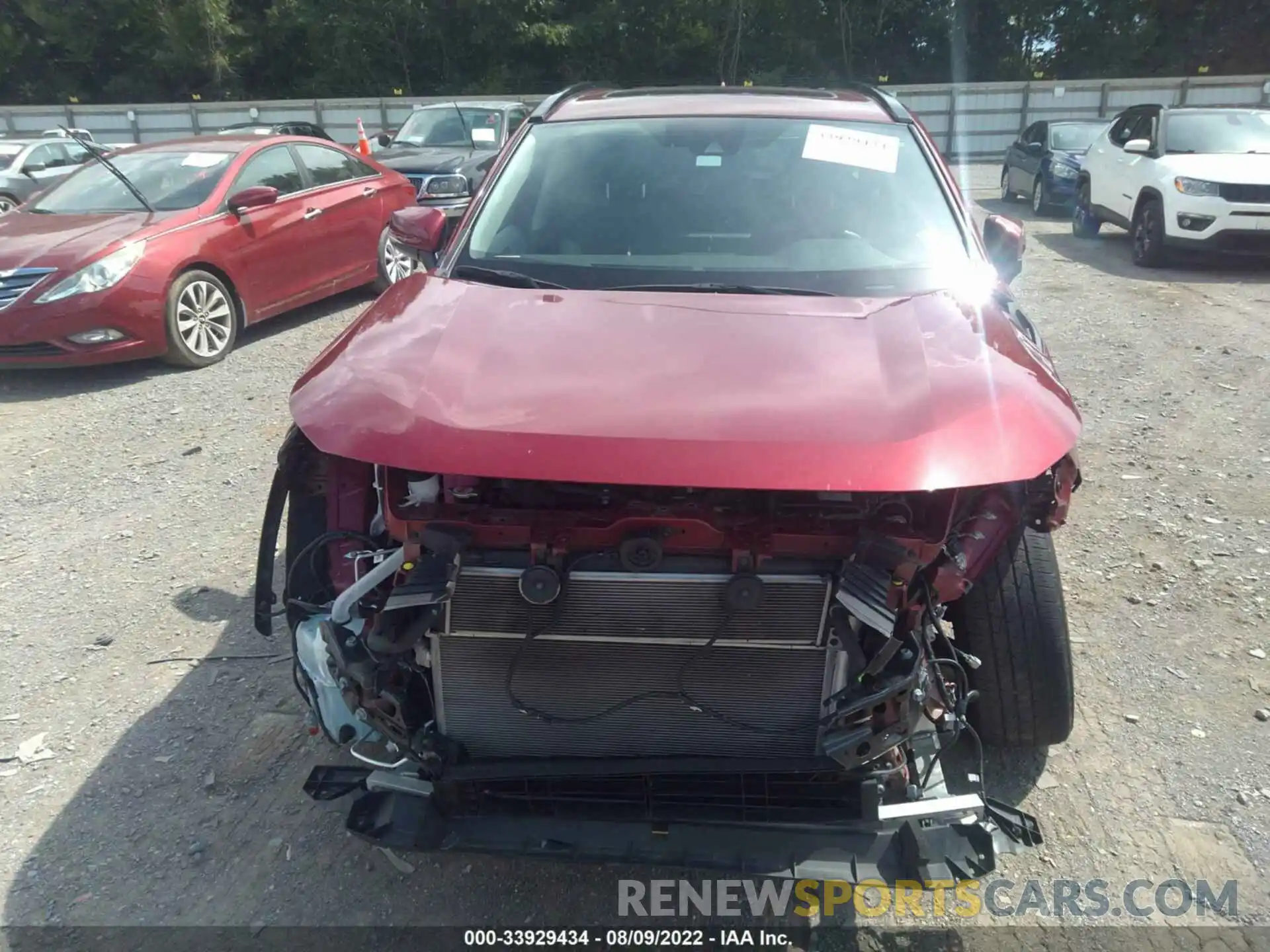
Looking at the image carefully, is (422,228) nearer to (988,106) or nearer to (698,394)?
(698,394)

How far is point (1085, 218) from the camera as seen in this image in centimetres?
1165

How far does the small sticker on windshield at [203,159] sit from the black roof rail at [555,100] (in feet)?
13.8

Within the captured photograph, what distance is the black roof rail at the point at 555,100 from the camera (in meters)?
3.85

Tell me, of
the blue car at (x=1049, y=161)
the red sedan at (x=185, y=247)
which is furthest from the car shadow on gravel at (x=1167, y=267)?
the red sedan at (x=185, y=247)

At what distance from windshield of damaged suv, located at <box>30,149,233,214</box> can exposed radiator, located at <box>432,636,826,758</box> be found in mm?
6196

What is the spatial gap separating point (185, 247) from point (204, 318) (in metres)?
0.51

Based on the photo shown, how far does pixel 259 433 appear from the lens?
5492 mm

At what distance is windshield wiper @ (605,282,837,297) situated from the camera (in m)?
2.72

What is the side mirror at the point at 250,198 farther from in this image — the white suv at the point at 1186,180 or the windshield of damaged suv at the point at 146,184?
the white suv at the point at 1186,180

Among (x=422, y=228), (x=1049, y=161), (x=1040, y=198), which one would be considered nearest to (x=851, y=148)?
(x=422, y=228)

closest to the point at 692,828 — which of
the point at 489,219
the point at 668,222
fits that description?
the point at 668,222

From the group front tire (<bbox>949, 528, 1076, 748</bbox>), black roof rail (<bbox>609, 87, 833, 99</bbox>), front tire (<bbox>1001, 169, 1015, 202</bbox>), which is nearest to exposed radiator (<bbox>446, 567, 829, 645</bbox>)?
front tire (<bbox>949, 528, 1076, 748</bbox>)

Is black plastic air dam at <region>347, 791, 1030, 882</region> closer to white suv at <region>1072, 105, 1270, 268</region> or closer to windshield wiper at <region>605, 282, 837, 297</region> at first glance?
windshield wiper at <region>605, 282, 837, 297</region>

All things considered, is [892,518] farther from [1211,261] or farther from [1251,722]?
[1211,261]
